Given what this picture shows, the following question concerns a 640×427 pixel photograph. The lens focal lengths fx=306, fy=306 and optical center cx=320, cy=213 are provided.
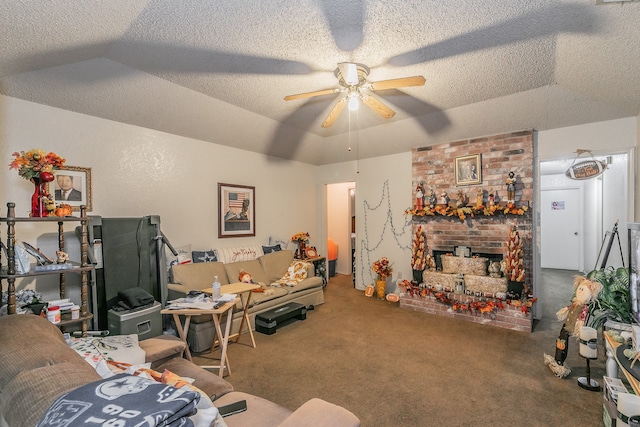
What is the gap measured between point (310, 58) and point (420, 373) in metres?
2.97

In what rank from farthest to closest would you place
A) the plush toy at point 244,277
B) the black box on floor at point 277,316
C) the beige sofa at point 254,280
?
1. the plush toy at point 244,277
2. the black box on floor at point 277,316
3. the beige sofa at point 254,280

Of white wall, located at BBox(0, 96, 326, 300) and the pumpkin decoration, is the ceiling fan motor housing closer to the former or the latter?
the pumpkin decoration

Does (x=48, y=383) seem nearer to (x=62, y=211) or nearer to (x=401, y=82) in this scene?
(x=62, y=211)

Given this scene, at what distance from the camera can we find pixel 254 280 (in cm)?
445

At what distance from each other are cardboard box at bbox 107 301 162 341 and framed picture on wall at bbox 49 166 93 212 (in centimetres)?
123

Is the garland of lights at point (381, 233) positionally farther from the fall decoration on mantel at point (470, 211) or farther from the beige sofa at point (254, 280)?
the beige sofa at point (254, 280)

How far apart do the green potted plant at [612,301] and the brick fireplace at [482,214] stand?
1290mm

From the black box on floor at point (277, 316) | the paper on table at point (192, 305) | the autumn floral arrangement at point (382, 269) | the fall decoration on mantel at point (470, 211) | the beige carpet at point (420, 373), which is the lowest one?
the beige carpet at point (420, 373)

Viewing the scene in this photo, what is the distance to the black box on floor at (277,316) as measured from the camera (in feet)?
12.0

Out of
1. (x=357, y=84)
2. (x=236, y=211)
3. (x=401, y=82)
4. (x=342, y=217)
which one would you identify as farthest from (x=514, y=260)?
(x=236, y=211)

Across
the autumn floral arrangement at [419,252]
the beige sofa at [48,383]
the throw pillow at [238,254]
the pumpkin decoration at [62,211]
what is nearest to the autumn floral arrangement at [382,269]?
the autumn floral arrangement at [419,252]

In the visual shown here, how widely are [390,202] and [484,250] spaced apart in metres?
1.70

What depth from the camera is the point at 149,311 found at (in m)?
2.90

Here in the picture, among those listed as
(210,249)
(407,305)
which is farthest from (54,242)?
(407,305)
